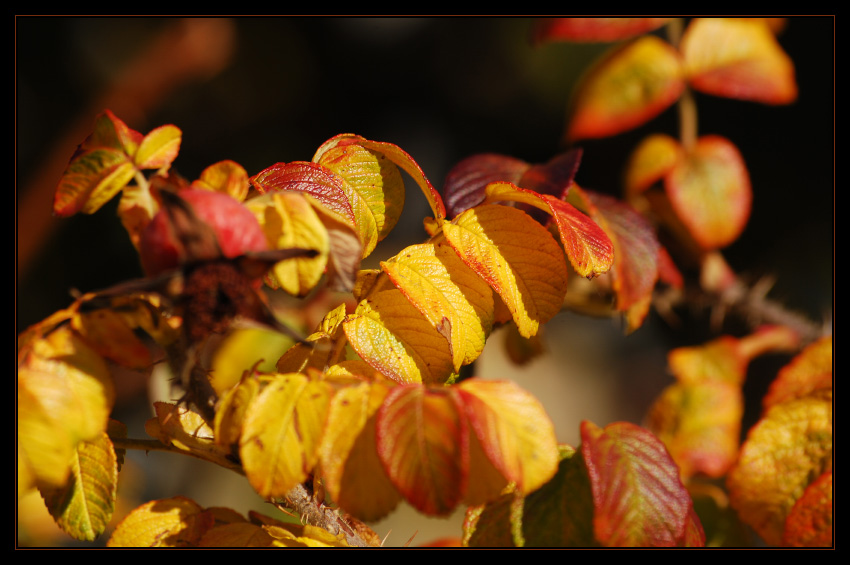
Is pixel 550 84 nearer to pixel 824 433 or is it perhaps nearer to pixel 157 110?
pixel 157 110

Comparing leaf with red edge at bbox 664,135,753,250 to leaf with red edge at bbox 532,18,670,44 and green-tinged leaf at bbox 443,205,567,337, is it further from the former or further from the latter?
green-tinged leaf at bbox 443,205,567,337

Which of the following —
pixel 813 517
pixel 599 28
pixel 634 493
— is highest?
pixel 599 28

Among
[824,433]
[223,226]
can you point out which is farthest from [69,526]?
[824,433]

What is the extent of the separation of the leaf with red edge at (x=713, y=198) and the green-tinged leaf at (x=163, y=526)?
0.86 m

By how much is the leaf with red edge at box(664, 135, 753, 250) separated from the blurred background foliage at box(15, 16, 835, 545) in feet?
2.32

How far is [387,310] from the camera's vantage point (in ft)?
1.99

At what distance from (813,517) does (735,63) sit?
78cm

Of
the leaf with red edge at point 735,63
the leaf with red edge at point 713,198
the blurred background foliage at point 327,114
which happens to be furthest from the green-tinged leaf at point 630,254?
the blurred background foliage at point 327,114

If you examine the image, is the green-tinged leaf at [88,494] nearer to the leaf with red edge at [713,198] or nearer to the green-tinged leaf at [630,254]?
the green-tinged leaf at [630,254]

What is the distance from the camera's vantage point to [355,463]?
48 cm

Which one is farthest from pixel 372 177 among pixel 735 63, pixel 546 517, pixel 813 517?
pixel 735 63

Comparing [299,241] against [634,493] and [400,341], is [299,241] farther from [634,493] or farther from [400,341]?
[634,493]

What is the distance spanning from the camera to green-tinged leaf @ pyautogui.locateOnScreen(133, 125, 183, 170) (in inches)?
21.5

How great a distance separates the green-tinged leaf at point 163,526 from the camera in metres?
0.58
